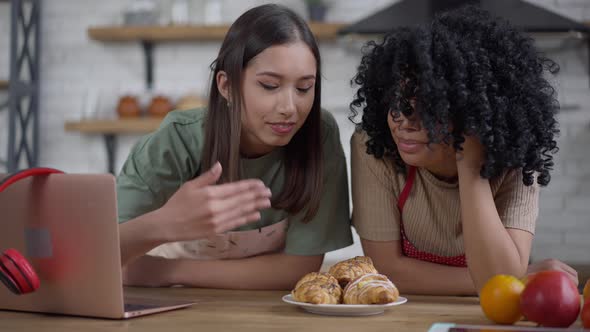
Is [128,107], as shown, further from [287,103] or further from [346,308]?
[346,308]

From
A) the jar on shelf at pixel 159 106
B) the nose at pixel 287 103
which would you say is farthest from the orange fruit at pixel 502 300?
the jar on shelf at pixel 159 106

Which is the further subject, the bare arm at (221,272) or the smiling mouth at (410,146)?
the bare arm at (221,272)

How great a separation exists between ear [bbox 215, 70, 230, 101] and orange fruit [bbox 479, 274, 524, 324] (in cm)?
75

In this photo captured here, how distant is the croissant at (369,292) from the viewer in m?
1.09

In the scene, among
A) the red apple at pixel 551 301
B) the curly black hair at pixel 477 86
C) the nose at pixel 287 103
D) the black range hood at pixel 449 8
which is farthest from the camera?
the black range hood at pixel 449 8

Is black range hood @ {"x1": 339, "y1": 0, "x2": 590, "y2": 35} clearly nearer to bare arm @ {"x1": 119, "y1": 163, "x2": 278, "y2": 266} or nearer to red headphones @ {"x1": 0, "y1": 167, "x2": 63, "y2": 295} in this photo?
bare arm @ {"x1": 119, "y1": 163, "x2": 278, "y2": 266}

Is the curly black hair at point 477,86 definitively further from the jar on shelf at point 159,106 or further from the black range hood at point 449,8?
the jar on shelf at point 159,106

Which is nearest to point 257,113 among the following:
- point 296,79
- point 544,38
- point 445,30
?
point 296,79

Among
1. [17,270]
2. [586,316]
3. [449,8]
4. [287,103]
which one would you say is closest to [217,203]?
[17,270]

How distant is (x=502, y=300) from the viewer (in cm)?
100

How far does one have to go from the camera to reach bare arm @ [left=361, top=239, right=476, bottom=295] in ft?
4.69

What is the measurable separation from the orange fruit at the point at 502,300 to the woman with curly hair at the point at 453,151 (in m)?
0.33

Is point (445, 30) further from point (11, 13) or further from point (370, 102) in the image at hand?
point (11, 13)

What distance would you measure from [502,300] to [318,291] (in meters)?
0.26
